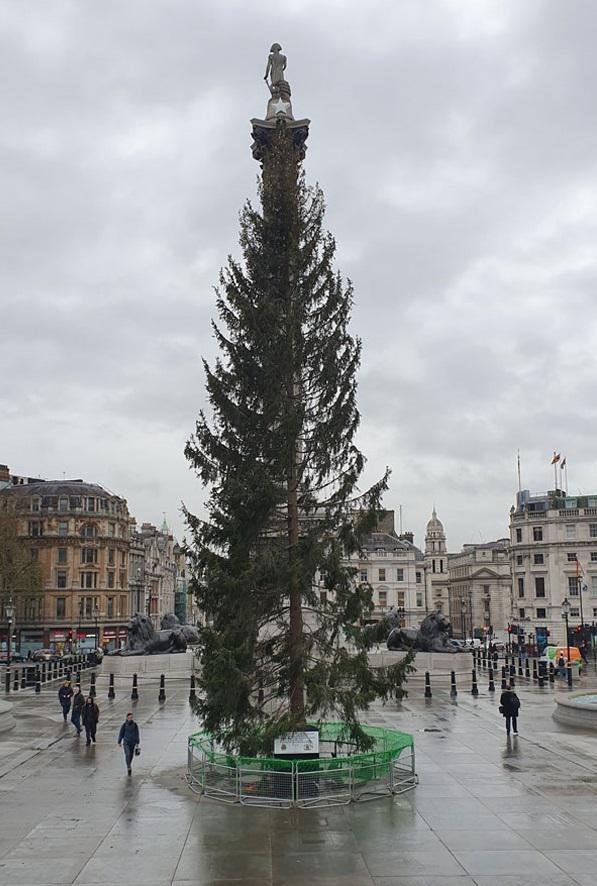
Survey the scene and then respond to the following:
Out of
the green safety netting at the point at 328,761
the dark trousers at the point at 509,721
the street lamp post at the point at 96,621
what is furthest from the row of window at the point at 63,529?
the green safety netting at the point at 328,761

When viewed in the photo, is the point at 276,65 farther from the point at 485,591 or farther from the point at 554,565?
the point at 485,591

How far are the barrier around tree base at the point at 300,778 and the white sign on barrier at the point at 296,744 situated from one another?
27 centimetres

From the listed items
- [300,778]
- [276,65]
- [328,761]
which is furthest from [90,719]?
[276,65]

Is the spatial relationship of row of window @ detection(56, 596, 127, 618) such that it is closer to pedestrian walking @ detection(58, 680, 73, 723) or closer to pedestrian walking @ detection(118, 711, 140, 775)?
pedestrian walking @ detection(58, 680, 73, 723)

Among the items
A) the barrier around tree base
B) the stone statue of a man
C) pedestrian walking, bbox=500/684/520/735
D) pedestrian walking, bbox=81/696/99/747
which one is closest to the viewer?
the barrier around tree base

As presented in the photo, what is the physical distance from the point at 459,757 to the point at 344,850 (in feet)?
32.2

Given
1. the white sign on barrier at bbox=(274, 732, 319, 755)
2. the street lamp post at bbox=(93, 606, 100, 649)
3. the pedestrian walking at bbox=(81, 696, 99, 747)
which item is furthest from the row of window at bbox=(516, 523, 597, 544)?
the white sign on barrier at bbox=(274, 732, 319, 755)

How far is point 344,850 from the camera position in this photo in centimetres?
1389

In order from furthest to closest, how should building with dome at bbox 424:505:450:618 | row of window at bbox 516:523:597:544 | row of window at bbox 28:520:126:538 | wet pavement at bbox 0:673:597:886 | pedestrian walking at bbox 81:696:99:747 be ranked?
building with dome at bbox 424:505:450:618 → row of window at bbox 516:523:597:544 → row of window at bbox 28:520:126:538 → pedestrian walking at bbox 81:696:99:747 → wet pavement at bbox 0:673:597:886

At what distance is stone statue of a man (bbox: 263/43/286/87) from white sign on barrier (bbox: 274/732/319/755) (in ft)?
184

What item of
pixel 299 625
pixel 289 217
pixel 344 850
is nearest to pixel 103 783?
pixel 299 625

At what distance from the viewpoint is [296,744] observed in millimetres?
18406

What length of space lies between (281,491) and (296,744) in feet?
18.4

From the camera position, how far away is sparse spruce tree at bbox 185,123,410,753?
19.0m
